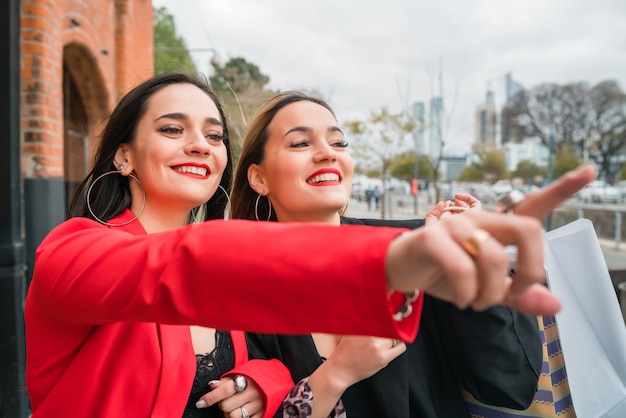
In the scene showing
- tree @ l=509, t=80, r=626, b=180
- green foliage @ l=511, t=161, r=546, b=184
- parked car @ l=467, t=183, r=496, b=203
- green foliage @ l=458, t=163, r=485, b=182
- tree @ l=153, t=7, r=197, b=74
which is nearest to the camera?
tree @ l=153, t=7, r=197, b=74

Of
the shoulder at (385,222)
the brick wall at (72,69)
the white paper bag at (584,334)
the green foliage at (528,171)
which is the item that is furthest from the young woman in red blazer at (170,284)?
the green foliage at (528,171)

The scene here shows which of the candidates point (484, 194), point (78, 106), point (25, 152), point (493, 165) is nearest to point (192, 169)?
point (25, 152)

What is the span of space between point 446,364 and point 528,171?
55.2 m

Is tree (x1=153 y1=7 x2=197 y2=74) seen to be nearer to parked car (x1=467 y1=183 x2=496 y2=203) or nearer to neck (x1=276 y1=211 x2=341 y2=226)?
parked car (x1=467 y1=183 x2=496 y2=203)

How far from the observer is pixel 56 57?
13.0 feet

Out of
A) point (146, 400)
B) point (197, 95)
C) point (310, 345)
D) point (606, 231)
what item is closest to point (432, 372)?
point (310, 345)

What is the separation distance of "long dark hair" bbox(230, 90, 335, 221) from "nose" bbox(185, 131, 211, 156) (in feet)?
1.28

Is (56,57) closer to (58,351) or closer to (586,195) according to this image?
(58,351)

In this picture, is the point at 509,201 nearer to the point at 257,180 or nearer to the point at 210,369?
the point at 210,369

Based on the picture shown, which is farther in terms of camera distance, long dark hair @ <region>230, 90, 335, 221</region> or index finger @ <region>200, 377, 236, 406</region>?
long dark hair @ <region>230, 90, 335, 221</region>

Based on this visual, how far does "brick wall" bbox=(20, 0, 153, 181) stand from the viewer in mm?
3676

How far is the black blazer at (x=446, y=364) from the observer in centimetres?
142

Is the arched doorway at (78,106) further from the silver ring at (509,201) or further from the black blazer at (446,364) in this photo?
the silver ring at (509,201)

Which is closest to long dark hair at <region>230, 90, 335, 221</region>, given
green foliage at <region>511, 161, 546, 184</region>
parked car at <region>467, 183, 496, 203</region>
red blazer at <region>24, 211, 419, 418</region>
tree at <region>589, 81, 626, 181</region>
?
red blazer at <region>24, 211, 419, 418</region>
